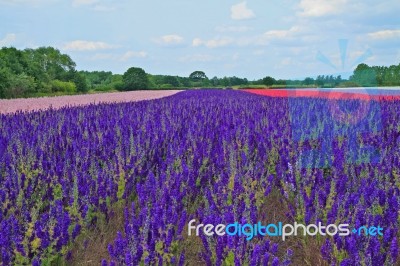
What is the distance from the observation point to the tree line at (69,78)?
34.3 m

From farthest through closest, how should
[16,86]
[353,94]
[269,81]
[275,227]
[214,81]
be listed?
[214,81]
[269,81]
[16,86]
[353,94]
[275,227]

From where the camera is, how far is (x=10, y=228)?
2.40 meters

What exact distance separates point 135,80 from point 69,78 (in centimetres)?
947

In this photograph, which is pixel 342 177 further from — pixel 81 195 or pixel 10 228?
pixel 10 228

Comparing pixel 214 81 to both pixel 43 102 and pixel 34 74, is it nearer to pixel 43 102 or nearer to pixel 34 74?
pixel 34 74

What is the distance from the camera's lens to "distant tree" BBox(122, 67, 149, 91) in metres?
60.3

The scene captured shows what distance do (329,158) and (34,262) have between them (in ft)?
9.35

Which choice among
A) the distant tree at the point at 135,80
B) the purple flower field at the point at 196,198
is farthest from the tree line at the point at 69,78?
the purple flower field at the point at 196,198

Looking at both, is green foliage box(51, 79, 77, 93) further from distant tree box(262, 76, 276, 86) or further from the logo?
the logo

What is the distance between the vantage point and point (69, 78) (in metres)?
61.4

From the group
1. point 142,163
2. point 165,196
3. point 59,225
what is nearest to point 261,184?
point 165,196

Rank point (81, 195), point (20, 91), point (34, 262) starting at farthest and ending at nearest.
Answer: point (20, 91), point (81, 195), point (34, 262)

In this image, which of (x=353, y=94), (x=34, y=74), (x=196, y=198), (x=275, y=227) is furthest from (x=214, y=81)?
(x=275, y=227)

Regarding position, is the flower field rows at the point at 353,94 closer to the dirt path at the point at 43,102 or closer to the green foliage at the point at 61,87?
the dirt path at the point at 43,102
